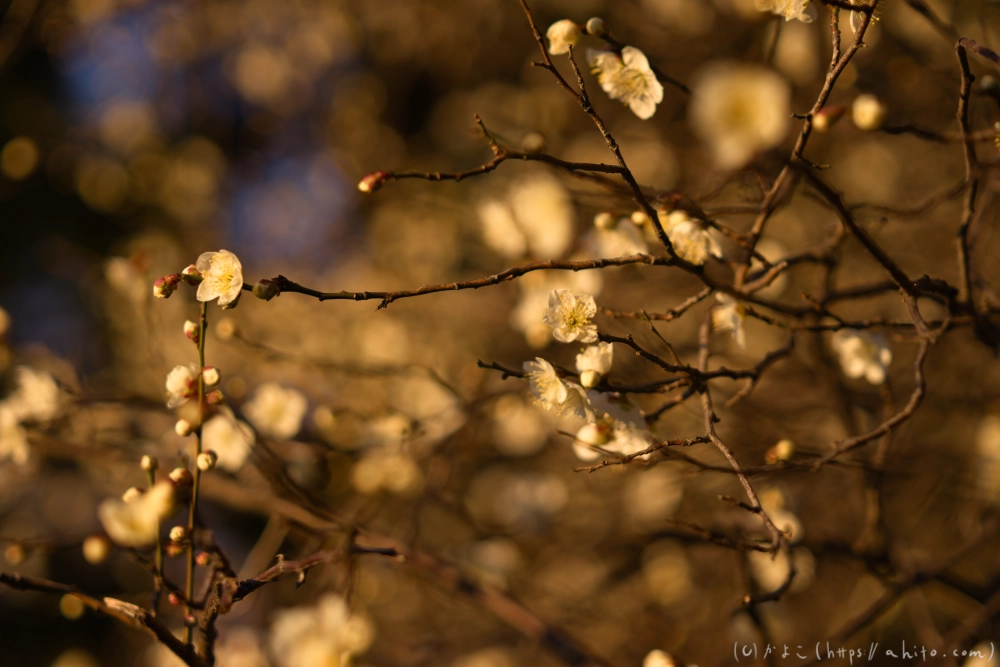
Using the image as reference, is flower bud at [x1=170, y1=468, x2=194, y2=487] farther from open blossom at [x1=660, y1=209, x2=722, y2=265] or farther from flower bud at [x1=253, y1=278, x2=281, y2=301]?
open blossom at [x1=660, y1=209, x2=722, y2=265]

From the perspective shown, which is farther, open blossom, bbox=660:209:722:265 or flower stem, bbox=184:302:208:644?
open blossom, bbox=660:209:722:265

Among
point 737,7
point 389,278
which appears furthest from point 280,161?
point 737,7

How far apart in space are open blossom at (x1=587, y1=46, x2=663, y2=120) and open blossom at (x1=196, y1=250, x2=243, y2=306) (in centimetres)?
77

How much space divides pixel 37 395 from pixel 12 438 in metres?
0.16

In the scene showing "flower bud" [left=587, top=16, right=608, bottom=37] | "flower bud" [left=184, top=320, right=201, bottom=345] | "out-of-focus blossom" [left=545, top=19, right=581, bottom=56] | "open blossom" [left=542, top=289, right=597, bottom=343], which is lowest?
"flower bud" [left=184, top=320, right=201, bottom=345]

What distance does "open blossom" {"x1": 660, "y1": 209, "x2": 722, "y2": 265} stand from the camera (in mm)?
1274

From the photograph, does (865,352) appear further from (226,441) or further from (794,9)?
(226,441)

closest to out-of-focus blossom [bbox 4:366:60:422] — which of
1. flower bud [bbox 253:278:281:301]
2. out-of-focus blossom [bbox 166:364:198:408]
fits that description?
out-of-focus blossom [bbox 166:364:198:408]

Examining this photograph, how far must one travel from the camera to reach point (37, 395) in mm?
1828

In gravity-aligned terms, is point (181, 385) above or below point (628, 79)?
below

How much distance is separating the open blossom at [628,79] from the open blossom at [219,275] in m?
0.77

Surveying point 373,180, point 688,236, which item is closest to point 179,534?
point 373,180

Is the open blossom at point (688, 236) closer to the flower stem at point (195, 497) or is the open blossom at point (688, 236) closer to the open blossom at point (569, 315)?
the open blossom at point (569, 315)

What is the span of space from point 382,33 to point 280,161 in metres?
1.21
